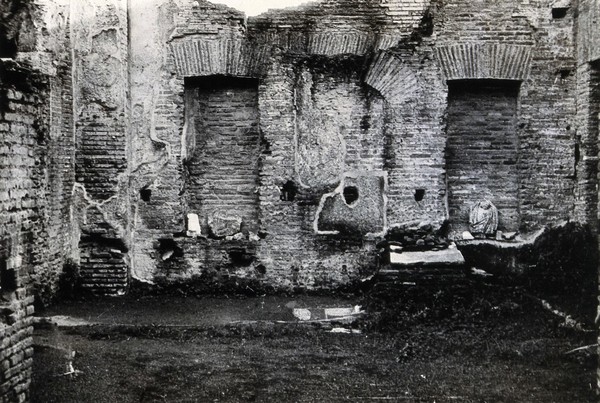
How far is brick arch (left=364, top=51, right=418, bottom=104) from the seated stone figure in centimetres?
154

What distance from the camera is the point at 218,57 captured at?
22.3 feet

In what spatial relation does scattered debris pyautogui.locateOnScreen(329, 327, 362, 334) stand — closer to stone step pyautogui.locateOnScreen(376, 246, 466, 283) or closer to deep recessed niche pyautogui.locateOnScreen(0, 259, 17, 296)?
stone step pyautogui.locateOnScreen(376, 246, 466, 283)

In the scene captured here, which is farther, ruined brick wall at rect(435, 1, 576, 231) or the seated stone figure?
the seated stone figure

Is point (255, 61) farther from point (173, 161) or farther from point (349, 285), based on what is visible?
point (349, 285)

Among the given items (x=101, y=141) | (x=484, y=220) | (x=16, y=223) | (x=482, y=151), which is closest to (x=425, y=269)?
(x=484, y=220)

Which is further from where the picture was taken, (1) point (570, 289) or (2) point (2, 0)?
(1) point (570, 289)

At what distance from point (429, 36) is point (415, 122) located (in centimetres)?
99

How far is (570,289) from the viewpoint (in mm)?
6531

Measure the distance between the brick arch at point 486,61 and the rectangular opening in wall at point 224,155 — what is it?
230 centimetres

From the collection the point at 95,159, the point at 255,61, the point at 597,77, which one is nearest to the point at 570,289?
the point at 597,77

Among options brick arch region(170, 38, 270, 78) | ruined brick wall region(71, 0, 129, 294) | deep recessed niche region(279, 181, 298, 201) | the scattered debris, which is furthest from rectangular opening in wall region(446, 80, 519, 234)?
ruined brick wall region(71, 0, 129, 294)

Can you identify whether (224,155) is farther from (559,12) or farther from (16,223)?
(559,12)

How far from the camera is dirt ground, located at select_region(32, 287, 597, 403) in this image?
4.19 m

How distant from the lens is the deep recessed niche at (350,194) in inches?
273
